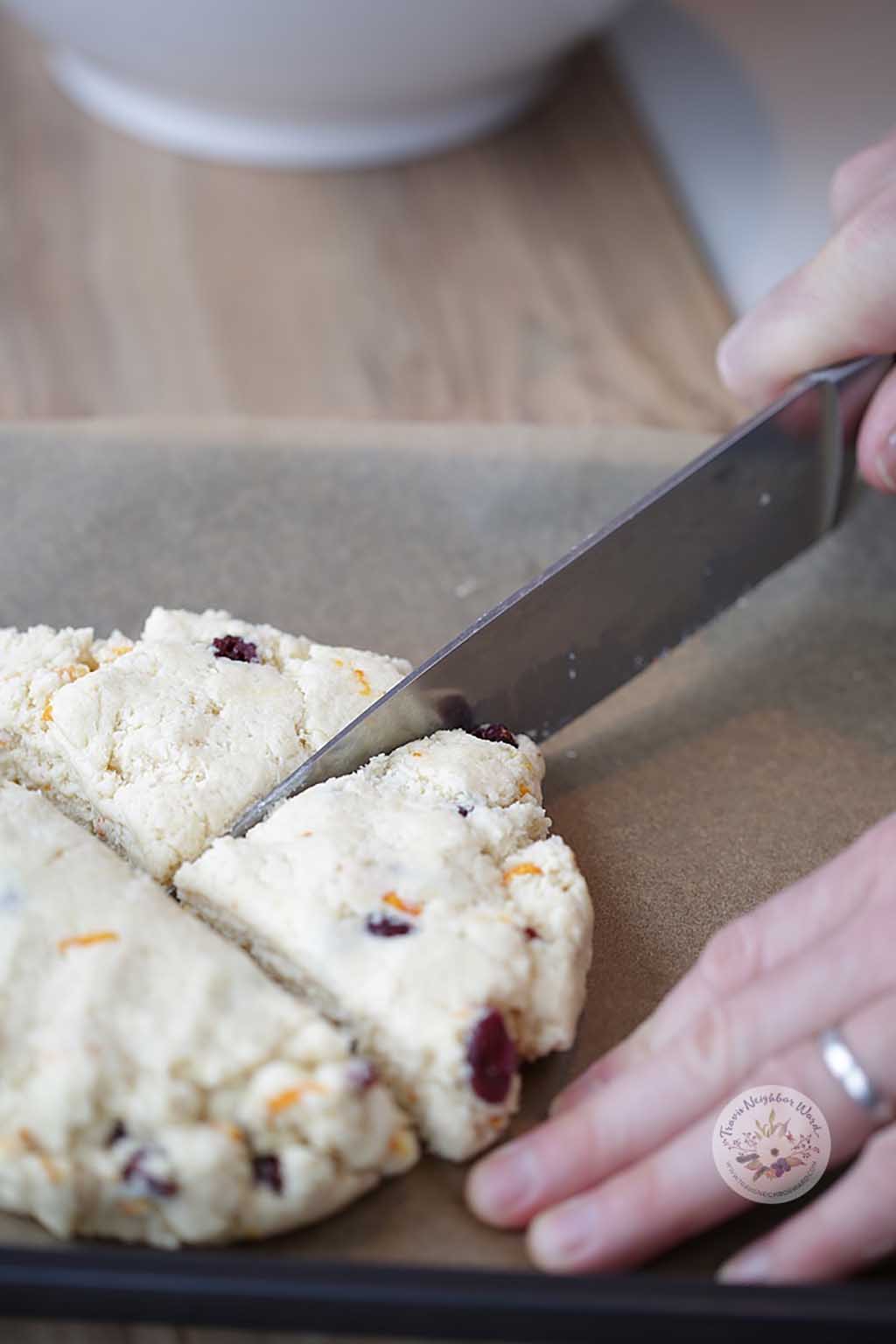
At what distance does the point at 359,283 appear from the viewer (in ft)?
7.86

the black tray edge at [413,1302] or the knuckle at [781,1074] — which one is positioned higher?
the knuckle at [781,1074]

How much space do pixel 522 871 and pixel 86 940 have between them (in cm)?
38

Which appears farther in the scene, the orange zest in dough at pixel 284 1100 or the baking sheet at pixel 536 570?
the baking sheet at pixel 536 570

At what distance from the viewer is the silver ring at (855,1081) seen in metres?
1.00

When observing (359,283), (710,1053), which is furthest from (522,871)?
(359,283)

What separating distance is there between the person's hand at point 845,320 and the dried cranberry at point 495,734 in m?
0.58

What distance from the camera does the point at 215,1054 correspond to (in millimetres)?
1029

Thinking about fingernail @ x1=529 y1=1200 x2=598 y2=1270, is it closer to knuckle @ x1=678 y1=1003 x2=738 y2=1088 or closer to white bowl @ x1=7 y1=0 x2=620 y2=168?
knuckle @ x1=678 y1=1003 x2=738 y2=1088

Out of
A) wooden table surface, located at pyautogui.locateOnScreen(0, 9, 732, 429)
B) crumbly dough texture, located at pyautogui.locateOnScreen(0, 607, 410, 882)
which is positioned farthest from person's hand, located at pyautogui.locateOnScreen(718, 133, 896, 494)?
crumbly dough texture, located at pyautogui.locateOnScreen(0, 607, 410, 882)

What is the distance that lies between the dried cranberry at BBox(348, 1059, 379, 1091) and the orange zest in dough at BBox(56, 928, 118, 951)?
22cm

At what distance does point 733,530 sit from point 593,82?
166 centimetres

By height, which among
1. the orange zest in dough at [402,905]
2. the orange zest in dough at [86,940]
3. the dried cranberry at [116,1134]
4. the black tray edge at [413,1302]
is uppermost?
the orange zest in dough at [86,940]

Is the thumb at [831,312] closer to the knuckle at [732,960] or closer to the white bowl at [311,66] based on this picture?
the knuckle at [732,960]

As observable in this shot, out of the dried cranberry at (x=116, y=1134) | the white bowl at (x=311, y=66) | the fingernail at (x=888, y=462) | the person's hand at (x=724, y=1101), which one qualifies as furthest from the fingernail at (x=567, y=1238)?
the white bowl at (x=311, y=66)
